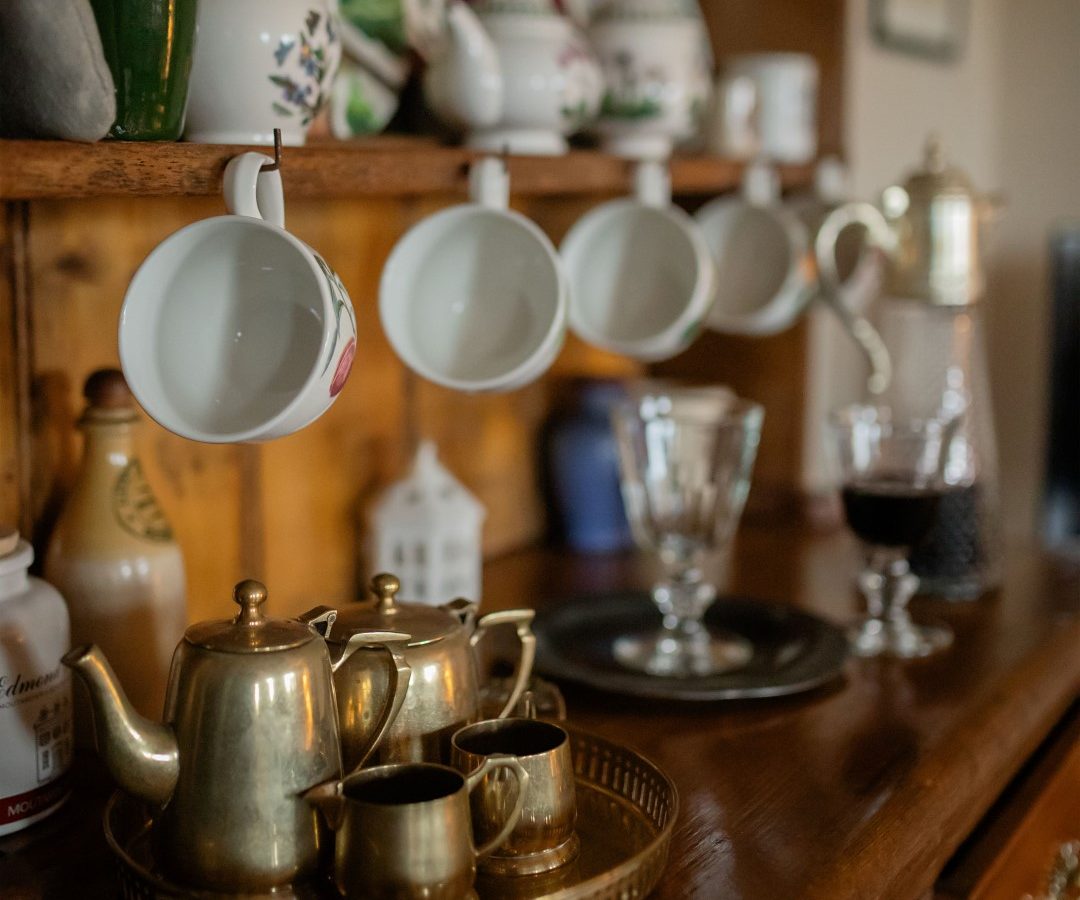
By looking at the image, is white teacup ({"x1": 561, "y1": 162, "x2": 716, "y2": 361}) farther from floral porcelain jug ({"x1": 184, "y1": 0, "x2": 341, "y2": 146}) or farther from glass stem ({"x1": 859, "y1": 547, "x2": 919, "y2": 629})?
floral porcelain jug ({"x1": 184, "y1": 0, "x2": 341, "y2": 146})

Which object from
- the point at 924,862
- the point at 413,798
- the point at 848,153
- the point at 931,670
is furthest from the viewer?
the point at 848,153

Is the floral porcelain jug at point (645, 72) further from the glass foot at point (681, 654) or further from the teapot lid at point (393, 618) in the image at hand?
the teapot lid at point (393, 618)

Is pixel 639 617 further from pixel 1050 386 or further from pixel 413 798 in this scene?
pixel 1050 386

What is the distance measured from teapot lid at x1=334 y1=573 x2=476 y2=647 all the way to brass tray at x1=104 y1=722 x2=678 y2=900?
13cm

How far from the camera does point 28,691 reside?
0.75 meters

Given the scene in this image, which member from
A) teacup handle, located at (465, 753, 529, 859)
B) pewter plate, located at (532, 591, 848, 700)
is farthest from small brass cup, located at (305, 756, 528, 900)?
pewter plate, located at (532, 591, 848, 700)

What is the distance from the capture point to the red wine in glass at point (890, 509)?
3.83 ft

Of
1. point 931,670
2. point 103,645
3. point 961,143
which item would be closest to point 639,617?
point 931,670

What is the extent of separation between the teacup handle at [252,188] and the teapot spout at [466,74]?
0.91 ft

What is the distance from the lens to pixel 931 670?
1110mm

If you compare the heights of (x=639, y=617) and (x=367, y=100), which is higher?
(x=367, y=100)

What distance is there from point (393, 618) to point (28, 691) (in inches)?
8.6

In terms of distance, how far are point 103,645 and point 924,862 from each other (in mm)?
556

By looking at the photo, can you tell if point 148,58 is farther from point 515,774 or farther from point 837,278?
point 837,278
